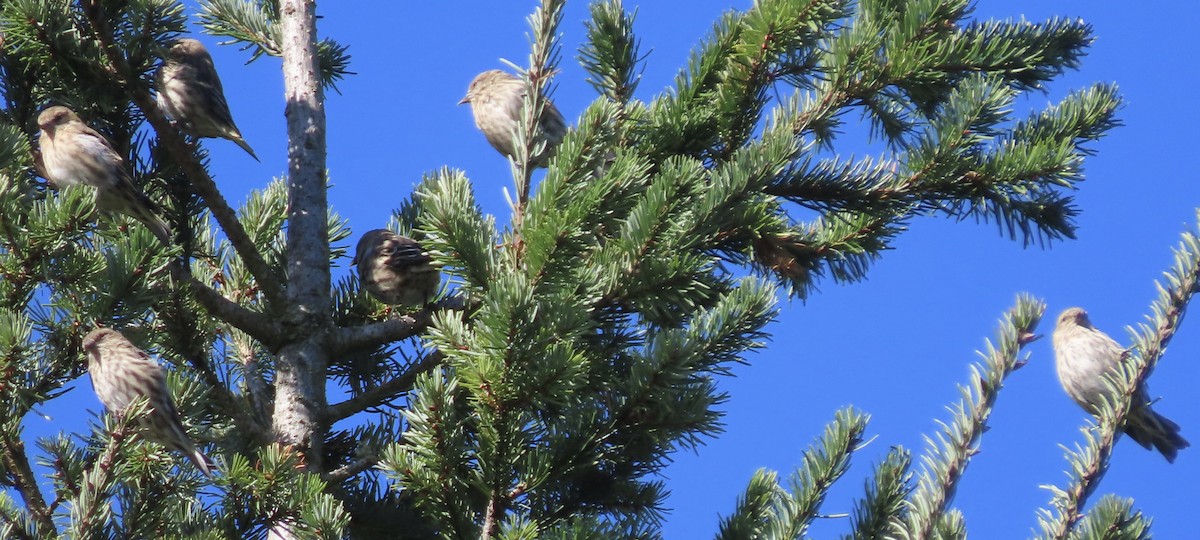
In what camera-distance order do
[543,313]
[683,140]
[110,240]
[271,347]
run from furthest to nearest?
[271,347]
[683,140]
[110,240]
[543,313]

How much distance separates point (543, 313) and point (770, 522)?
1.78ft

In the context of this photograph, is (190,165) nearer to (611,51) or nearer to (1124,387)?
(611,51)

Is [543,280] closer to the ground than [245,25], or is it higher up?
closer to the ground

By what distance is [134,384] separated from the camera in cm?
262

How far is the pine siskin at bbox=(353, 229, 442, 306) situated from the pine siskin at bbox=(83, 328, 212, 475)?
25.7 inches

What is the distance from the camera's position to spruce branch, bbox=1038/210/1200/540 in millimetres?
1484

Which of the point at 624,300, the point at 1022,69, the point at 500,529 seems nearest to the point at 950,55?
the point at 1022,69

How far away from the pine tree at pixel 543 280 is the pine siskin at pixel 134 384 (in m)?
0.04

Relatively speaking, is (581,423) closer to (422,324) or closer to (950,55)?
(422,324)

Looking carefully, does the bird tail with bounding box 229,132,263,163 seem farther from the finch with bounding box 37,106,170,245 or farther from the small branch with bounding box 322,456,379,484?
the small branch with bounding box 322,456,379,484

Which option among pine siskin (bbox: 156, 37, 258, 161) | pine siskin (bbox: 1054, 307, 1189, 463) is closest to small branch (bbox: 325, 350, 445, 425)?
pine siskin (bbox: 156, 37, 258, 161)

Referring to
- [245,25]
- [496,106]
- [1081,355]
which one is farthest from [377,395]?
[1081,355]

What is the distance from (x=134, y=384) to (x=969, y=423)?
1.80 m

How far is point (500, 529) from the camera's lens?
85.8 inches
